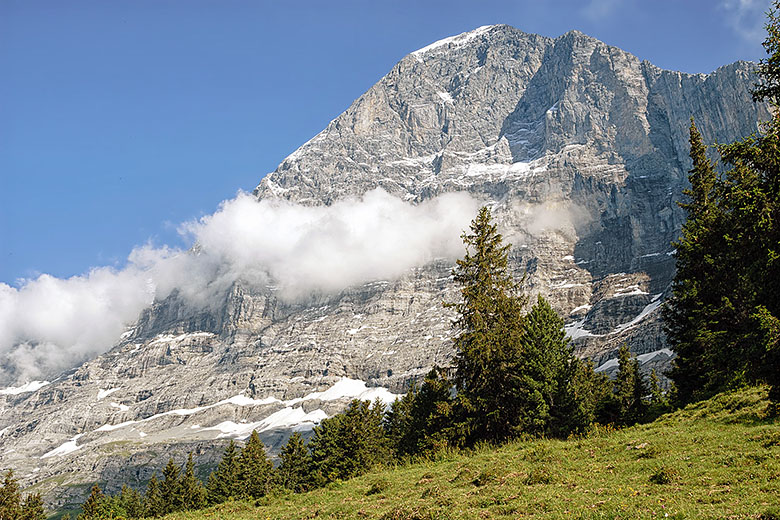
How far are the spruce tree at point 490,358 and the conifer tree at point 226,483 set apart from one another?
245ft

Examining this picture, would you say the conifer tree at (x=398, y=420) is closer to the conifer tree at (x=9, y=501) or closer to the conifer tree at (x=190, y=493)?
the conifer tree at (x=190, y=493)

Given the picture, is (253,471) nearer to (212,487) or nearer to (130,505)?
(212,487)

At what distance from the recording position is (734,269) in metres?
34.4

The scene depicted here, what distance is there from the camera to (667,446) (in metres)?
21.1

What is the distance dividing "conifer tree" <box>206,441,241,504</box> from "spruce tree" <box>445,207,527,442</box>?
74614 millimetres

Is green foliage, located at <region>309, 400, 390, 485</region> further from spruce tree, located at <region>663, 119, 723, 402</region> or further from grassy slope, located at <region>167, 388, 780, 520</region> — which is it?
grassy slope, located at <region>167, 388, 780, 520</region>

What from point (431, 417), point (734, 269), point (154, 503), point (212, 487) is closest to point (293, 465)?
point (212, 487)

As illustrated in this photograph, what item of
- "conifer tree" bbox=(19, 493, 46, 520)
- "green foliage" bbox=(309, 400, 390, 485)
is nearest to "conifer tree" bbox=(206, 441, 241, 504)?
"green foliage" bbox=(309, 400, 390, 485)

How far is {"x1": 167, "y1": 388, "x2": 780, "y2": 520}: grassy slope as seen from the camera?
14.0 m

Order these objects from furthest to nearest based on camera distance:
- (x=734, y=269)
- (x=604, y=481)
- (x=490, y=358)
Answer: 1. (x=490, y=358)
2. (x=734, y=269)
3. (x=604, y=481)

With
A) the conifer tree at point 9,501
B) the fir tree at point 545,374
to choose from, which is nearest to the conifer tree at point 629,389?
the fir tree at point 545,374

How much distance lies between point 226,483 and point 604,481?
99.3 metres

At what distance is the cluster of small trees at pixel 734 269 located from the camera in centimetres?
2228

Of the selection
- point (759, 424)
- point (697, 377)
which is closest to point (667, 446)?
point (759, 424)
